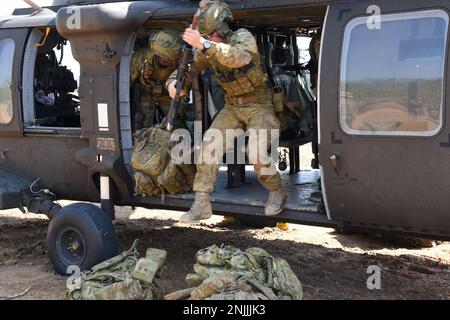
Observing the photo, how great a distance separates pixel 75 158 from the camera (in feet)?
21.4

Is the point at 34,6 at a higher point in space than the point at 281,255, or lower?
higher

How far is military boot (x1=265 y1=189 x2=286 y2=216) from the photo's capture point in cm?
544

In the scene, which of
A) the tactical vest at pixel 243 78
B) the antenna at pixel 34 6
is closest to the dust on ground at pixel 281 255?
the tactical vest at pixel 243 78

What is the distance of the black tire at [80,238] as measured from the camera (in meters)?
5.84

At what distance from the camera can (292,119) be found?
6.47 m

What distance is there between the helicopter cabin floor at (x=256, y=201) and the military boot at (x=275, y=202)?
0.06 meters

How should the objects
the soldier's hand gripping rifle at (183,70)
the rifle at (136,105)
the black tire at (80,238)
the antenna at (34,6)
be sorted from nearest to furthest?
the soldier's hand gripping rifle at (183,70), the black tire at (80,238), the rifle at (136,105), the antenna at (34,6)

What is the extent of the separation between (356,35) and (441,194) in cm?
130

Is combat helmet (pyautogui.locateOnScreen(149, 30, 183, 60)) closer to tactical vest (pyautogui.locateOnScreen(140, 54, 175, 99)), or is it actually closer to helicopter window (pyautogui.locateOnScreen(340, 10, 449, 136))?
tactical vest (pyautogui.locateOnScreen(140, 54, 175, 99))

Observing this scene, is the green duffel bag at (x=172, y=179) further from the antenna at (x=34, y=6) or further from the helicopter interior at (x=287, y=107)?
the antenna at (x=34, y=6)

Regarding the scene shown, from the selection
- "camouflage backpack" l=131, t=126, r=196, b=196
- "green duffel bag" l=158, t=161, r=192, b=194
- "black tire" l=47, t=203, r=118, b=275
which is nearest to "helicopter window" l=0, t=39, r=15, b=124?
"black tire" l=47, t=203, r=118, b=275

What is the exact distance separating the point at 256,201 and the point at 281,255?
1570mm

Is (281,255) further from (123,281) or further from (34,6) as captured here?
(34,6)

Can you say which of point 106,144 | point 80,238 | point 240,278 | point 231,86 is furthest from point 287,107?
point 80,238
